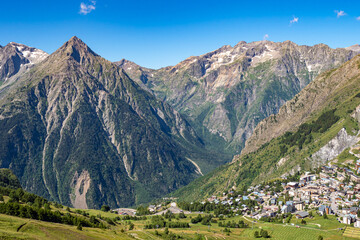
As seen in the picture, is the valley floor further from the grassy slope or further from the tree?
the tree

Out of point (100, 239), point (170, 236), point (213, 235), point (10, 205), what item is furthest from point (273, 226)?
point (10, 205)

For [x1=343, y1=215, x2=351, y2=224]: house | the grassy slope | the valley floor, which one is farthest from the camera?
[x1=343, y1=215, x2=351, y2=224]: house

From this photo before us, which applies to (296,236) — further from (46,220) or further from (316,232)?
(46,220)

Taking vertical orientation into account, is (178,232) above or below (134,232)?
below

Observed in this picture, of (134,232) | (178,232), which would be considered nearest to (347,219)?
(178,232)

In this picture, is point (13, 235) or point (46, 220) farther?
point (46, 220)

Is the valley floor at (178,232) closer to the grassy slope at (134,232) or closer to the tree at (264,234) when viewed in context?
the grassy slope at (134,232)

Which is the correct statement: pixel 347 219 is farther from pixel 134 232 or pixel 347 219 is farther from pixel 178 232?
pixel 134 232

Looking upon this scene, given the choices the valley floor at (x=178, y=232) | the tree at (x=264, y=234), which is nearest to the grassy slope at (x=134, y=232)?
the valley floor at (x=178, y=232)

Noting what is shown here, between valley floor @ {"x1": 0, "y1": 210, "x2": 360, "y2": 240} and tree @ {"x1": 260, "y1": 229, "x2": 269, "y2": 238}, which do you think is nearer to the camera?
valley floor @ {"x1": 0, "y1": 210, "x2": 360, "y2": 240}

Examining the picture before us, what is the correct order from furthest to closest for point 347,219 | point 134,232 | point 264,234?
1. point 134,232
2. point 347,219
3. point 264,234

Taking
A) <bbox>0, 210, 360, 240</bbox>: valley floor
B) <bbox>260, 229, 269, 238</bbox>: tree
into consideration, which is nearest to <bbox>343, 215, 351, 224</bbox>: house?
<bbox>0, 210, 360, 240</bbox>: valley floor
